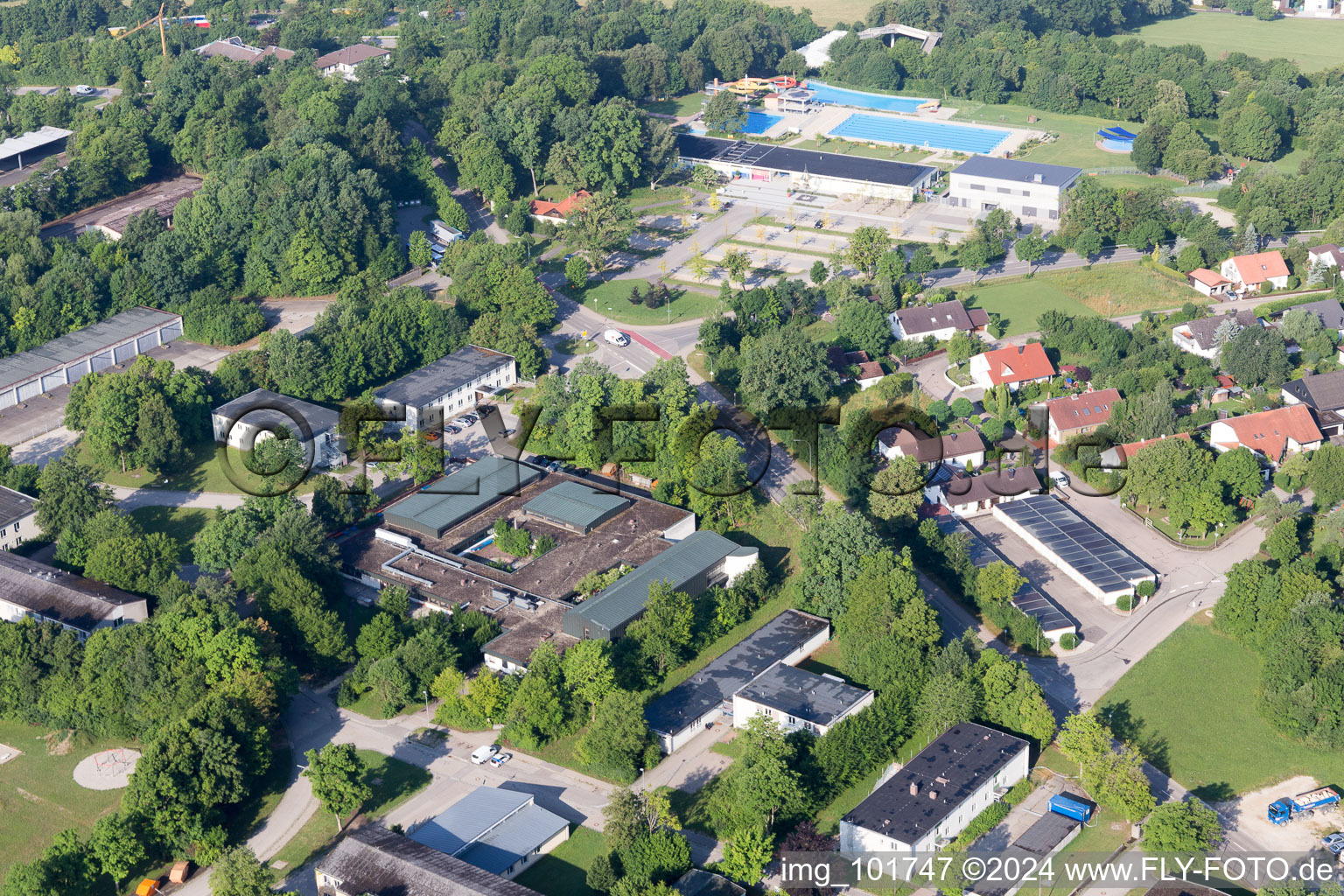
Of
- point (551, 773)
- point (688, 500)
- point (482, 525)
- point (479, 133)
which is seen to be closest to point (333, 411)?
point (482, 525)

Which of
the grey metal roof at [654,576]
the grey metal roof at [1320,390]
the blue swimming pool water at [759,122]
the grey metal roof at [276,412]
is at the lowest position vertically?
the grey metal roof at [654,576]

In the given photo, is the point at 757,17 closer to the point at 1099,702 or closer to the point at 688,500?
the point at 688,500

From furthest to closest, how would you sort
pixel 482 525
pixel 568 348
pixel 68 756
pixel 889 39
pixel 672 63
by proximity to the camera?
pixel 889 39 < pixel 672 63 < pixel 568 348 < pixel 482 525 < pixel 68 756

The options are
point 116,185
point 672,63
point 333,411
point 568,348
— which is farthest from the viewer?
point 672,63

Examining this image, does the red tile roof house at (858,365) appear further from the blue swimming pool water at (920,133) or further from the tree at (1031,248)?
the blue swimming pool water at (920,133)

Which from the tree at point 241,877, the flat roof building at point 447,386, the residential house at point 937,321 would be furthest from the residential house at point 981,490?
the tree at point 241,877

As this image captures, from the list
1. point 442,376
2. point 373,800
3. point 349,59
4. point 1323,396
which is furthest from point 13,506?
point 349,59

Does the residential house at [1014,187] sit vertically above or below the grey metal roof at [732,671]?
above
